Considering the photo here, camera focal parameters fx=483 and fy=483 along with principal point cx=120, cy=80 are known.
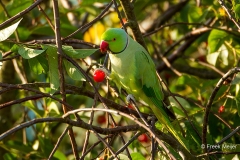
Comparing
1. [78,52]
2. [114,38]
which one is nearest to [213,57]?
[114,38]

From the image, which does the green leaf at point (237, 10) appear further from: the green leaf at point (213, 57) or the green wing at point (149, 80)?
the green leaf at point (213, 57)

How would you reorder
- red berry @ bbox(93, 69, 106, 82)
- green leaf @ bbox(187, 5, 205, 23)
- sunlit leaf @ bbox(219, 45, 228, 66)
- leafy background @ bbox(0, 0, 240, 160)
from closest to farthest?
leafy background @ bbox(0, 0, 240, 160), red berry @ bbox(93, 69, 106, 82), sunlit leaf @ bbox(219, 45, 228, 66), green leaf @ bbox(187, 5, 205, 23)

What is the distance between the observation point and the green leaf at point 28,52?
5.36ft

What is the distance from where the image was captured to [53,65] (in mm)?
1703

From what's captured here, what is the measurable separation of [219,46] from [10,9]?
1130 mm

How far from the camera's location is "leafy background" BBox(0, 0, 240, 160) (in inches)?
63.3

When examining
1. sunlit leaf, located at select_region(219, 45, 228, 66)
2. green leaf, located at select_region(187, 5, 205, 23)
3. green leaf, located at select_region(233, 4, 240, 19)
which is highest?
green leaf, located at select_region(187, 5, 205, 23)

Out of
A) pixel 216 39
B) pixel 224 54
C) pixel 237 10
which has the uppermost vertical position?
pixel 237 10

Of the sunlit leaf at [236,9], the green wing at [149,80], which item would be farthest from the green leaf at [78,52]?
the sunlit leaf at [236,9]

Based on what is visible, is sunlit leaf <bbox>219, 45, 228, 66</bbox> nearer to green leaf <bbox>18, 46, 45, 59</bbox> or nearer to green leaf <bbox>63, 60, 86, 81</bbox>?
green leaf <bbox>63, 60, 86, 81</bbox>

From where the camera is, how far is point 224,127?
238cm

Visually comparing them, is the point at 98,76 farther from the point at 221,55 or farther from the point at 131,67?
the point at 221,55

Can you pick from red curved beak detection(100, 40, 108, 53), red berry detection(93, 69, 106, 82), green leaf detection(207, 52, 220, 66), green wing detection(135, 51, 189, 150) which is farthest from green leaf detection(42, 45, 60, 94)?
green leaf detection(207, 52, 220, 66)

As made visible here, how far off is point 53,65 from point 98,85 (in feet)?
1.23
